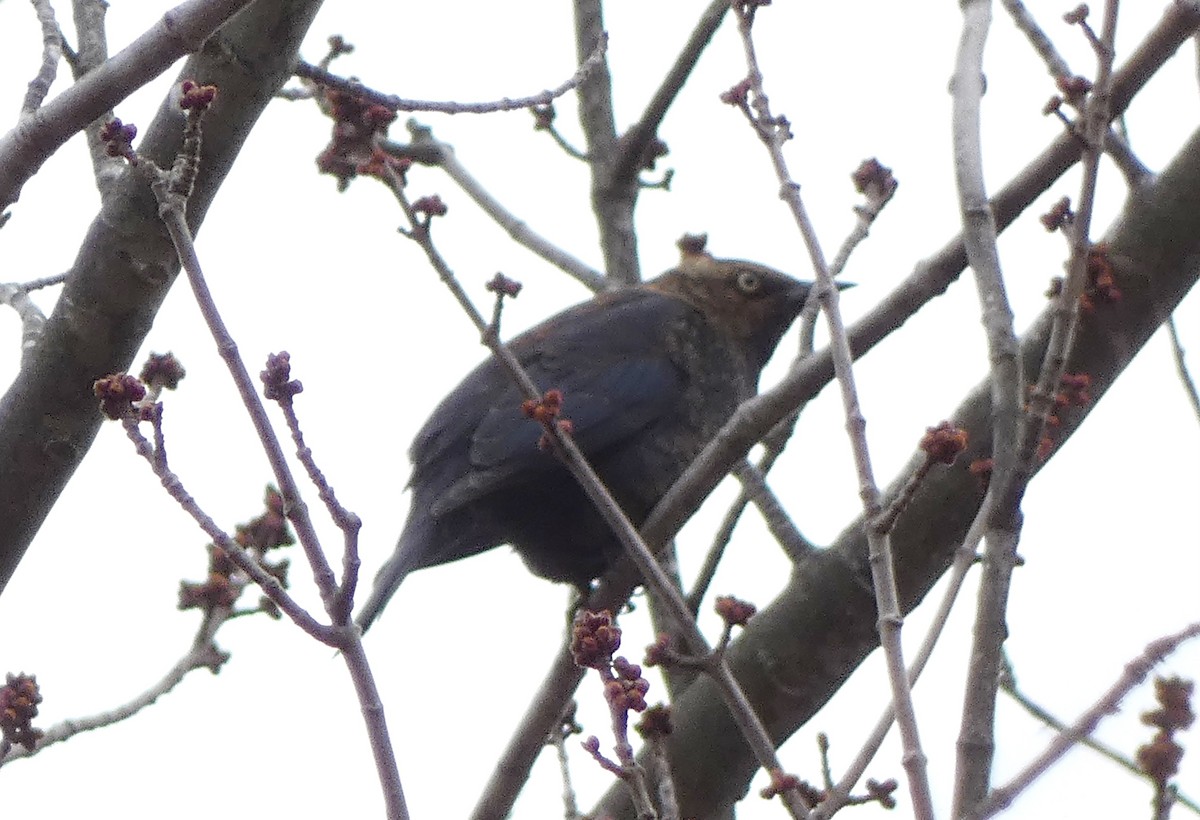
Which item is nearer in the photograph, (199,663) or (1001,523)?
(1001,523)

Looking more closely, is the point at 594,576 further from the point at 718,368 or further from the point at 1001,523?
the point at 1001,523

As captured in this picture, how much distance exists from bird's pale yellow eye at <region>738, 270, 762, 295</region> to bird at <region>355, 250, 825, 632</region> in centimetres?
21

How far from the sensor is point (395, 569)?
15.9 feet

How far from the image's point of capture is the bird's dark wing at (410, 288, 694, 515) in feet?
16.6

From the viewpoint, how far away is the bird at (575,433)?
5055 mm

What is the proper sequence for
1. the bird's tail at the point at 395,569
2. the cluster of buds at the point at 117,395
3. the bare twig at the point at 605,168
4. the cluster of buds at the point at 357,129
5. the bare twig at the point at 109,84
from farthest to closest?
the bare twig at the point at 605,168 < the bird's tail at the point at 395,569 < the cluster of buds at the point at 357,129 < the bare twig at the point at 109,84 < the cluster of buds at the point at 117,395

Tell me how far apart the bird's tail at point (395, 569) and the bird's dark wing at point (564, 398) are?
8 cm

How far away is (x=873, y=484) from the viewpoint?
8.59 feet

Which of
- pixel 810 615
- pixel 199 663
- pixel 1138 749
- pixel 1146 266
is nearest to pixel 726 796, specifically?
pixel 810 615

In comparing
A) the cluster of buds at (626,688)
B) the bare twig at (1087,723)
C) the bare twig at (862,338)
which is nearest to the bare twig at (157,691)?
the bare twig at (862,338)

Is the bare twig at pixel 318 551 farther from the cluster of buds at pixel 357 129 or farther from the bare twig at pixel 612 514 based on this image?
the cluster of buds at pixel 357 129

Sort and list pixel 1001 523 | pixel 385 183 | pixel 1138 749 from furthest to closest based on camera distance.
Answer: pixel 385 183, pixel 1001 523, pixel 1138 749

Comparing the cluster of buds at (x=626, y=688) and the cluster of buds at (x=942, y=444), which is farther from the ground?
the cluster of buds at (x=942, y=444)

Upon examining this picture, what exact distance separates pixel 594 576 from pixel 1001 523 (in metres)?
2.72
